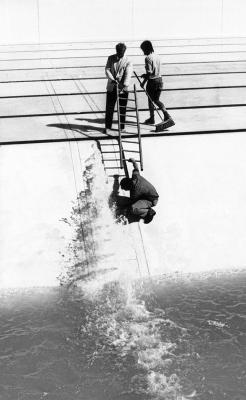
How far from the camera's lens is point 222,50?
17.7m

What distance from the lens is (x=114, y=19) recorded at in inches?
757

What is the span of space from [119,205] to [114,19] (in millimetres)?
12495

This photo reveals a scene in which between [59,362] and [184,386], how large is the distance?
134cm

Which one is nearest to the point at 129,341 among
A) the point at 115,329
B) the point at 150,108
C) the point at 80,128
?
the point at 115,329

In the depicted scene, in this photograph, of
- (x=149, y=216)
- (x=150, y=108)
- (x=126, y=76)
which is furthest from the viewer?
(x=150, y=108)

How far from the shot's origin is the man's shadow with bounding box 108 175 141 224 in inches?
324

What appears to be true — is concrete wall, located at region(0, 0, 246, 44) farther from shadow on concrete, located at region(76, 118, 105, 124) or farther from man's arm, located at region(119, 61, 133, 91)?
man's arm, located at region(119, 61, 133, 91)

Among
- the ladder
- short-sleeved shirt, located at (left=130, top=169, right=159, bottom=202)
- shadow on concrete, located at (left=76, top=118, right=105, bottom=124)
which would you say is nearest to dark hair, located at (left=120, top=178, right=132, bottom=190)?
short-sleeved shirt, located at (left=130, top=169, right=159, bottom=202)

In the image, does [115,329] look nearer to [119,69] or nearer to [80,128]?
[119,69]

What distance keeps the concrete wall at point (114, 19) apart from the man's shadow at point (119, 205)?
469 inches

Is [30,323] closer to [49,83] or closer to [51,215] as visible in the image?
[51,215]

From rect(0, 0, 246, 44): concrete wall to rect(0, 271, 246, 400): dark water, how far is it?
1347cm

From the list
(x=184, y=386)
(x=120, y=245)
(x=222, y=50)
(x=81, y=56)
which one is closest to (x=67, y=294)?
(x=120, y=245)

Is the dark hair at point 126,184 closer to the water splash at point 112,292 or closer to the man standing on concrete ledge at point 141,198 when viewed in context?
the man standing on concrete ledge at point 141,198
